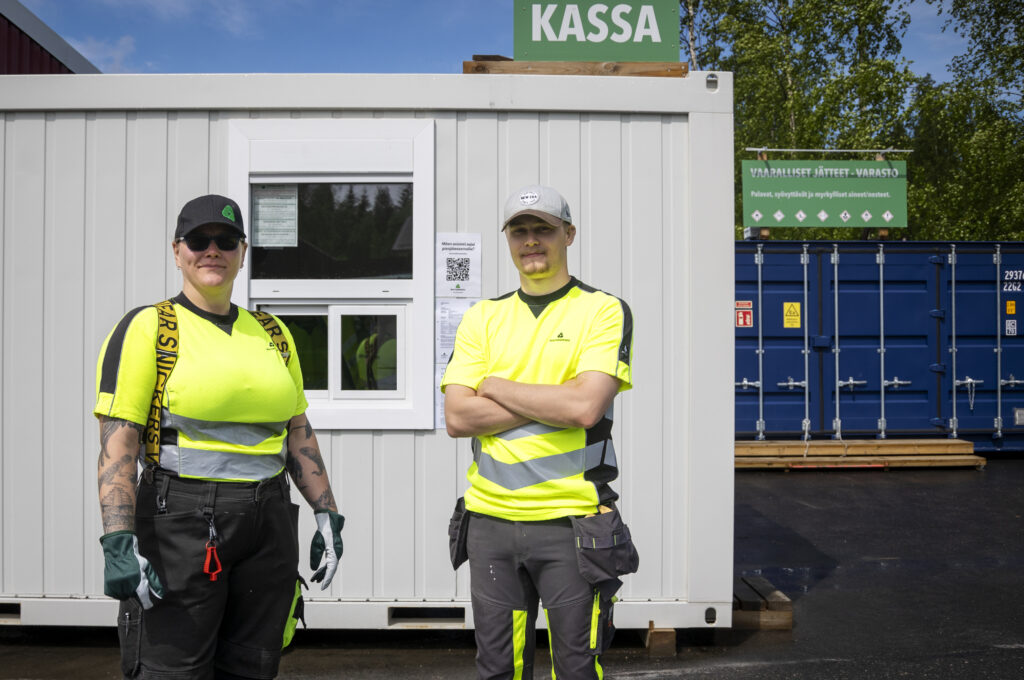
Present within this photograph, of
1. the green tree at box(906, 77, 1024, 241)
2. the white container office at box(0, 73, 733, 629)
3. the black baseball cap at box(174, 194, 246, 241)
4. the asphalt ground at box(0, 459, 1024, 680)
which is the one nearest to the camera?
the black baseball cap at box(174, 194, 246, 241)

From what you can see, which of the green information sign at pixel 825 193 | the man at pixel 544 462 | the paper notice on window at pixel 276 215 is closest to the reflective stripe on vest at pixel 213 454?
the man at pixel 544 462

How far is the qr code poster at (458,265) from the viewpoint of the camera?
4207 millimetres

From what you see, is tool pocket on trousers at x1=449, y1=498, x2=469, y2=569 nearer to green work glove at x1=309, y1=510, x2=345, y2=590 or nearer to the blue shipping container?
green work glove at x1=309, y1=510, x2=345, y2=590

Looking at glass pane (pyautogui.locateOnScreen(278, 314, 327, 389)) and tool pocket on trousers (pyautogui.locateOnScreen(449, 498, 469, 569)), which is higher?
glass pane (pyautogui.locateOnScreen(278, 314, 327, 389))

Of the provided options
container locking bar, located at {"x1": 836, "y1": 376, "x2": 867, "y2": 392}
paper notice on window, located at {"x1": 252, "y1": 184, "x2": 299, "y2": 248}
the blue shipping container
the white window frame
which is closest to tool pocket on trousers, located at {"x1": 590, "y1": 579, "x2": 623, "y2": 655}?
the white window frame

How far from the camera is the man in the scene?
2385mm

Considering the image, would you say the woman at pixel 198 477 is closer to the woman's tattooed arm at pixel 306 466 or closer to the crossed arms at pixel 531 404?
the woman's tattooed arm at pixel 306 466

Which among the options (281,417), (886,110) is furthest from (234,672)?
(886,110)

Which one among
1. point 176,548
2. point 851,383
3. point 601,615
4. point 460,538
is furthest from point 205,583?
point 851,383

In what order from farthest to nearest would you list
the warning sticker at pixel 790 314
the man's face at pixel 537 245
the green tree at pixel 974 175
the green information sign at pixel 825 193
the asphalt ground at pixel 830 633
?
the green tree at pixel 974 175 < the green information sign at pixel 825 193 < the warning sticker at pixel 790 314 < the asphalt ground at pixel 830 633 < the man's face at pixel 537 245

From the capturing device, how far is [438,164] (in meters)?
Result: 4.23

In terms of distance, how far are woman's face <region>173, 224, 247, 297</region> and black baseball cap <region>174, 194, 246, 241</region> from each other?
22 millimetres

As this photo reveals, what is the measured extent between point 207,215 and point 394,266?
195cm

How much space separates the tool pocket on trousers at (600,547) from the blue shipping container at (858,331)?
8.68 m
